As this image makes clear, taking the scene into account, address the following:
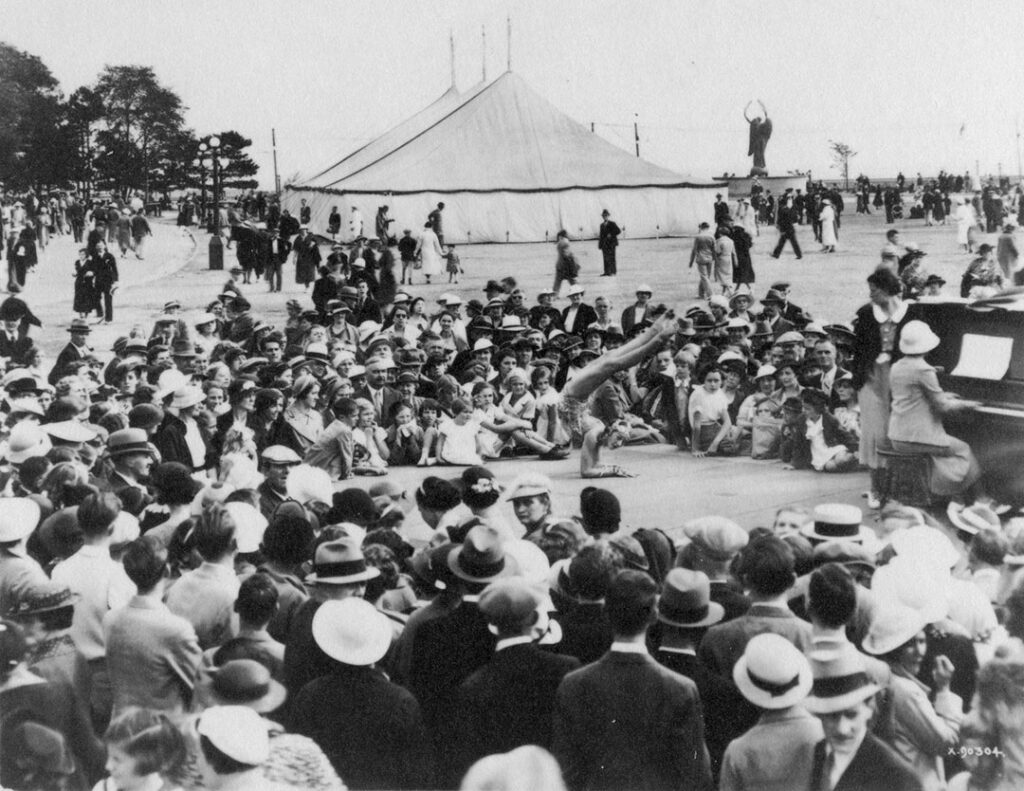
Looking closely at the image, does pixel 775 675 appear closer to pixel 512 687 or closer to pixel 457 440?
pixel 512 687

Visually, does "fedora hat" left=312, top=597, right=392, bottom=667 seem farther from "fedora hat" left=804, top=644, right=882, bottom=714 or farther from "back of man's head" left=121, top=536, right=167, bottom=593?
"fedora hat" left=804, top=644, right=882, bottom=714

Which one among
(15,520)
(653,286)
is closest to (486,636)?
(15,520)

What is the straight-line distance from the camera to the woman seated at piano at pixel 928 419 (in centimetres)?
711

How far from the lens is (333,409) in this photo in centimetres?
933

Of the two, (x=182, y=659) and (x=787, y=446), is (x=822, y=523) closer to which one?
(x=182, y=659)

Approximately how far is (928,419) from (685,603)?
3.81 meters

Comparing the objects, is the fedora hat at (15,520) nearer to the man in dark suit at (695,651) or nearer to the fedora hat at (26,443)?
the fedora hat at (26,443)

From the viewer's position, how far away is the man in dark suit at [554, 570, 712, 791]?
357 centimetres

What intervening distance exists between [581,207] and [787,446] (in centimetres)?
2391

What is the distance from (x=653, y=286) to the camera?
22938 mm

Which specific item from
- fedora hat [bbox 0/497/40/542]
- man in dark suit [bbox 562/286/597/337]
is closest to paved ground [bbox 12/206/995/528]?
man in dark suit [bbox 562/286/597/337]

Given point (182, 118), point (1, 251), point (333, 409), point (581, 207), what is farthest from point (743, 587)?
point (581, 207)

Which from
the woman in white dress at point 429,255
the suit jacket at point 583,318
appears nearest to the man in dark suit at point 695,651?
the suit jacket at point 583,318

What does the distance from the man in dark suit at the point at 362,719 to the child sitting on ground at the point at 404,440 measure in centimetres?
631
